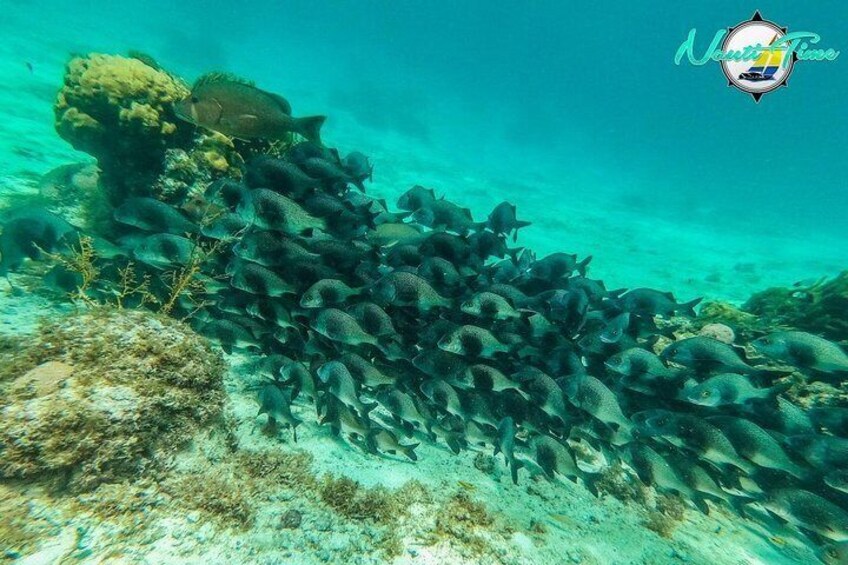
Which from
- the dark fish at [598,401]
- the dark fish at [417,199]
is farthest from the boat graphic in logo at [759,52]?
the dark fish at [598,401]

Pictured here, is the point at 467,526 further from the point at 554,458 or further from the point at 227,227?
the point at 227,227

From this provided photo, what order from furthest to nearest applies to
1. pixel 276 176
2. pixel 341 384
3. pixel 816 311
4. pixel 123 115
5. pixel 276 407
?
pixel 816 311 < pixel 123 115 < pixel 276 176 < pixel 341 384 < pixel 276 407

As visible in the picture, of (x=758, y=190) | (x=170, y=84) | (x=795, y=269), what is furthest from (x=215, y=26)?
(x=758, y=190)

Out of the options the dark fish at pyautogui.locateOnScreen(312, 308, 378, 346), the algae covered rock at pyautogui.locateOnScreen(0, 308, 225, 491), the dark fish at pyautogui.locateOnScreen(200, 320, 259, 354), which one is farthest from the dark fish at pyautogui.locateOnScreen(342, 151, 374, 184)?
the algae covered rock at pyautogui.locateOnScreen(0, 308, 225, 491)

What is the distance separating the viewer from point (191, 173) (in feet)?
20.1

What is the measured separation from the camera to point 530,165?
53.0 metres

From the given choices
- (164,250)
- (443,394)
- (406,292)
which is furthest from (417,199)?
(164,250)

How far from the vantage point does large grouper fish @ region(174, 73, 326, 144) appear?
15.8 feet

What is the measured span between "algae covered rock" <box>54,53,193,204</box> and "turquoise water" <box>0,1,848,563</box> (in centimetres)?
177

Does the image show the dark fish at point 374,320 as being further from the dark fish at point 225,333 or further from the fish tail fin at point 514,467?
the fish tail fin at point 514,467

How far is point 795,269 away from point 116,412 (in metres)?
43.4

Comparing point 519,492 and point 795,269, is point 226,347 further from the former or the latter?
point 795,269

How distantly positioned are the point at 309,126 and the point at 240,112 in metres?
0.80

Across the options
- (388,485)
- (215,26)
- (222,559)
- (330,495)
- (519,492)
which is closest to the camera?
(222,559)
